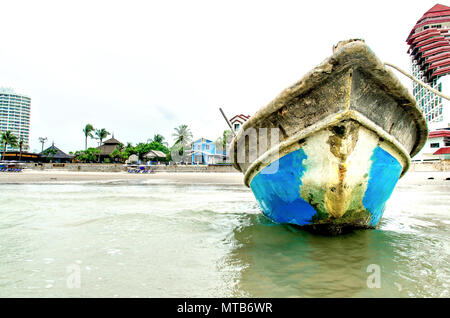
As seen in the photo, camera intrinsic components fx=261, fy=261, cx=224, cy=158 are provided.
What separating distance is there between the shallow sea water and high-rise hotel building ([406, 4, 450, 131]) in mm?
45263

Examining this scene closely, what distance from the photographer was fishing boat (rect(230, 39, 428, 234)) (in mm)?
2385

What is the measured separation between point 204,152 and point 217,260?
49602mm

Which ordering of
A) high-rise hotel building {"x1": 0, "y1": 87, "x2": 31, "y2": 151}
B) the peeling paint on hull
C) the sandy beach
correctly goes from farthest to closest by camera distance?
high-rise hotel building {"x1": 0, "y1": 87, "x2": 31, "y2": 151}, the sandy beach, the peeling paint on hull

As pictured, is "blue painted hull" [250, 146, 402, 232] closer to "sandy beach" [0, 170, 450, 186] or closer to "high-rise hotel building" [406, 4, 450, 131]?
"sandy beach" [0, 170, 450, 186]

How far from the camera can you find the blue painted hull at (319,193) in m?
2.74

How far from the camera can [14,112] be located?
121m

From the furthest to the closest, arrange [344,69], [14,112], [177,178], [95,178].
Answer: [14,112] < [177,178] < [95,178] < [344,69]

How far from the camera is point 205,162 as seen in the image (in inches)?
2039

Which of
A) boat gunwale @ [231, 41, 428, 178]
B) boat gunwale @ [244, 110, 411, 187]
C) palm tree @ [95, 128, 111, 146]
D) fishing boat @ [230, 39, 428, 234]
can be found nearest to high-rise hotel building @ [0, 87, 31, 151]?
palm tree @ [95, 128, 111, 146]

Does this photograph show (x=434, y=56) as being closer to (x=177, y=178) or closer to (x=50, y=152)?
(x=177, y=178)

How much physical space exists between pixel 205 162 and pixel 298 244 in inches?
1933

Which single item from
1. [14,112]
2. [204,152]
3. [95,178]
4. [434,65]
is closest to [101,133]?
[204,152]
